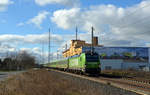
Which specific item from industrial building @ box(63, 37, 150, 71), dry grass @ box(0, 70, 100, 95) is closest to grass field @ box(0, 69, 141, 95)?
dry grass @ box(0, 70, 100, 95)

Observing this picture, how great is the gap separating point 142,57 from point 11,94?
72912mm

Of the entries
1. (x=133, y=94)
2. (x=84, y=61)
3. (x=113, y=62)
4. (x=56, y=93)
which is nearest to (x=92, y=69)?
(x=84, y=61)

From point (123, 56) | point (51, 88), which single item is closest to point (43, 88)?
point (51, 88)

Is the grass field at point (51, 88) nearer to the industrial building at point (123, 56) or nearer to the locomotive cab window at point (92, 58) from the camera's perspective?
the locomotive cab window at point (92, 58)

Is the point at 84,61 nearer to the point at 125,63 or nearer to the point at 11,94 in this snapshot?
the point at 11,94

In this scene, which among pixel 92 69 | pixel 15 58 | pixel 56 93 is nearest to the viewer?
pixel 56 93

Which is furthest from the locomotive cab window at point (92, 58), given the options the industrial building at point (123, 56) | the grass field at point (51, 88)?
the industrial building at point (123, 56)

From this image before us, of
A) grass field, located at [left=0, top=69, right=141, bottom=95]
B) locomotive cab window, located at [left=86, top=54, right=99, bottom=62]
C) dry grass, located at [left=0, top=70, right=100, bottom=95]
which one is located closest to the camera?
dry grass, located at [left=0, top=70, right=100, bottom=95]

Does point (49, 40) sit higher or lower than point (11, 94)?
higher

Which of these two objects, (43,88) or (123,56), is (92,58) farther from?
(123,56)

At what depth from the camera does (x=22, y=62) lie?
103 metres

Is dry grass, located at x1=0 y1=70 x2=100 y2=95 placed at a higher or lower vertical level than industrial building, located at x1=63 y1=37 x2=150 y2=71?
lower

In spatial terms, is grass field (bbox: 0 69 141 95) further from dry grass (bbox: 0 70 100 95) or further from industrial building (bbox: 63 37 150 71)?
industrial building (bbox: 63 37 150 71)

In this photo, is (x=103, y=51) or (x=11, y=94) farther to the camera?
(x=103, y=51)
